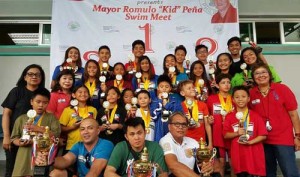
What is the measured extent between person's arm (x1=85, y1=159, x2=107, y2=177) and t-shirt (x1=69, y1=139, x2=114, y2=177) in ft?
0.17

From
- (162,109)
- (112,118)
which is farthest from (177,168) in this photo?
(112,118)

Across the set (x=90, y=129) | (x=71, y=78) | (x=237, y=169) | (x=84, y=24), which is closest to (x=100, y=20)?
(x=84, y=24)

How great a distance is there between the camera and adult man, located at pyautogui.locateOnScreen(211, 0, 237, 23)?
21.2 ft

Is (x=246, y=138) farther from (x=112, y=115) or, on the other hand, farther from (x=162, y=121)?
(x=112, y=115)

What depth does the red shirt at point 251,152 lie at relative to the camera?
356cm

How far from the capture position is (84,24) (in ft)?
A: 21.0

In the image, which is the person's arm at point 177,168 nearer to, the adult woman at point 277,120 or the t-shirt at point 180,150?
the t-shirt at point 180,150

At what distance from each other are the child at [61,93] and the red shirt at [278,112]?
249 centimetres

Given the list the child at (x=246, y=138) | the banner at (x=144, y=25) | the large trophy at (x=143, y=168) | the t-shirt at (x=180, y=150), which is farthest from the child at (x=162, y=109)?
the banner at (x=144, y=25)

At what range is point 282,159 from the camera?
3654mm

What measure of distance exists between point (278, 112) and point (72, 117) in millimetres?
2512

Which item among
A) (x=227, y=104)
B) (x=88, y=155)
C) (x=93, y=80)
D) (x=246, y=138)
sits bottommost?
(x=88, y=155)

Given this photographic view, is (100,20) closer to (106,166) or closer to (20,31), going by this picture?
(20,31)

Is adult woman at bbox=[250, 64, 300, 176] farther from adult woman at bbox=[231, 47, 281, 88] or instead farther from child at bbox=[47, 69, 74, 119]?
child at bbox=[47, 69, 74, 119]
